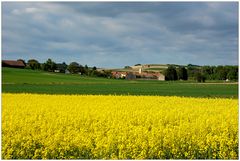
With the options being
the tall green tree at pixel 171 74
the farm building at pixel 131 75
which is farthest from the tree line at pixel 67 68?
the tall green tree at pixel 171 74

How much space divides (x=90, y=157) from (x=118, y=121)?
2263 millimetres

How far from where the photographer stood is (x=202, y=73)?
81688 mm

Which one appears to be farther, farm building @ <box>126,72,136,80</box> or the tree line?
farm building @ <box>126,72,136,80</box>

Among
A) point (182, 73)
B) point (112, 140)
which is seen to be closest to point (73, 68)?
point (182, 73)

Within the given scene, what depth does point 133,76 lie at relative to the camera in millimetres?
104938

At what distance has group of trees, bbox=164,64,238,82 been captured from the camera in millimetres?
65062

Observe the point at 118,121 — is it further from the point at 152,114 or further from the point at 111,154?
the point at 111,154

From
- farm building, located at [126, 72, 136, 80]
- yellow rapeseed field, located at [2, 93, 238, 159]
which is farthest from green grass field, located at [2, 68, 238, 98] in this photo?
farm building, located at [126, 72, 136, 80]

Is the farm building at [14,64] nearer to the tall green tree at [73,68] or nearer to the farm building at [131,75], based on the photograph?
the tall green tree at [73,68]

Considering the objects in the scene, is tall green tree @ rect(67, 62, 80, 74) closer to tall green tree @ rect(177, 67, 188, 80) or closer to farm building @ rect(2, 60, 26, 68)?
farm building @ rect(2, 60, 26, 68)

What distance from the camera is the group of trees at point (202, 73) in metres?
65.1

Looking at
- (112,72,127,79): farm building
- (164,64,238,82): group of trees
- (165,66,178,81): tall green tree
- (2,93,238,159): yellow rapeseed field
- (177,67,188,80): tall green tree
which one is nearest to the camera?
(2,93,238,159): yellow rapeseed field

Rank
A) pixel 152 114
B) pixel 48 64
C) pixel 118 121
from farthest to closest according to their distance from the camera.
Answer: pixel 48 64 < pixel 152 114 < pixel 118 121

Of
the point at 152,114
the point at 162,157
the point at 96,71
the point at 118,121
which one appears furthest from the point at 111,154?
the point at 96,71
